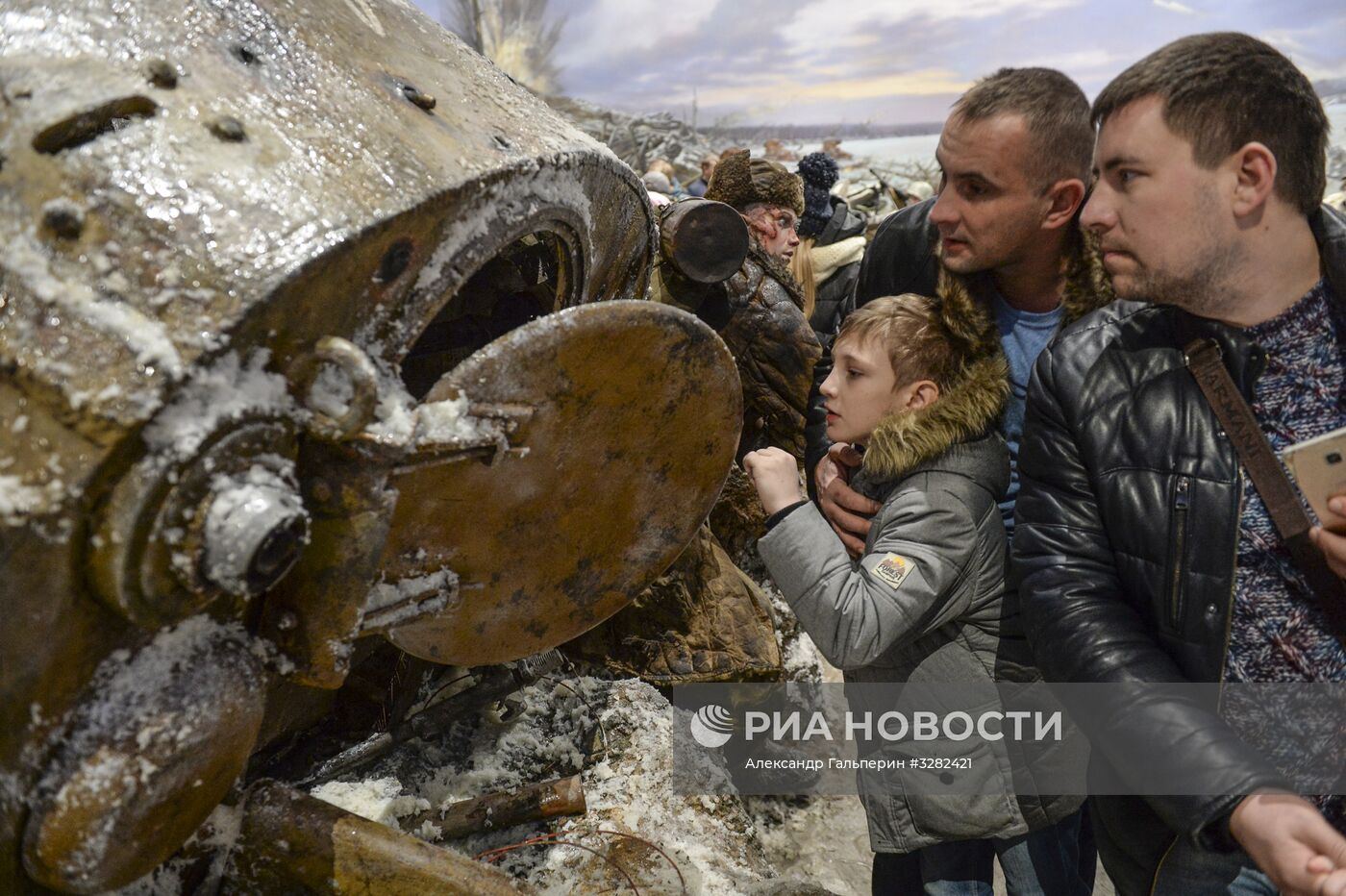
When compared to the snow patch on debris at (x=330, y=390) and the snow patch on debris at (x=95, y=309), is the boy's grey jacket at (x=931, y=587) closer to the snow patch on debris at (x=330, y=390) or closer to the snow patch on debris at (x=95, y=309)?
the snow patch on debris at (x=330, y=390)

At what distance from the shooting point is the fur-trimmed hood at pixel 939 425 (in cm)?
182

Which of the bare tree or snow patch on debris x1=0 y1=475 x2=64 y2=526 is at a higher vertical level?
the bare tree

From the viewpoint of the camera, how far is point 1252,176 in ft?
4.67

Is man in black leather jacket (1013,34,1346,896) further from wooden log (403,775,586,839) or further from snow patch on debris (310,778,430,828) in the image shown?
snow patch on debris (310,778,430,828)

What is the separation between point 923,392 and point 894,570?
0.41 meters

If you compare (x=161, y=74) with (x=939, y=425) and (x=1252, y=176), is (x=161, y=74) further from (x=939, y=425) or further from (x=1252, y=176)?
(x=1252, y=176)

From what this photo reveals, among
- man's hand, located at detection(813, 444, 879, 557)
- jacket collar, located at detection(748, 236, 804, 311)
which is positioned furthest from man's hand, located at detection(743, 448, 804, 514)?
jacket collar, located at detection(748, 236, 804, 311)

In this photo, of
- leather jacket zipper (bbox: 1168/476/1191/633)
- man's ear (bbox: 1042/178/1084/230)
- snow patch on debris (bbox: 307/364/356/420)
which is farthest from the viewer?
man's ear (bbox: 1042/178/1084/230)

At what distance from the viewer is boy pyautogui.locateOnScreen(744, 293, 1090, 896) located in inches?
70.1

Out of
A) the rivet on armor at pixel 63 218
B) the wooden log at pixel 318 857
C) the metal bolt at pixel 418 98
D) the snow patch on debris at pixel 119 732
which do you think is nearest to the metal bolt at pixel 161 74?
the rivet on armor at pixel 63 218

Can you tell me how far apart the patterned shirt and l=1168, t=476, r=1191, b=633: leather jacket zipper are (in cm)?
8

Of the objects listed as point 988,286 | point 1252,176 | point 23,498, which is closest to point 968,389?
point 988,286

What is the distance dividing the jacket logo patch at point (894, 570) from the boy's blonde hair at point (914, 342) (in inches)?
15.7

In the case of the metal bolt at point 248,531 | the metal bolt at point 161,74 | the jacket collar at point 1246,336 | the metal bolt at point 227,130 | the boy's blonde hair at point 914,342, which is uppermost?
the metal bolt at point 161,74
